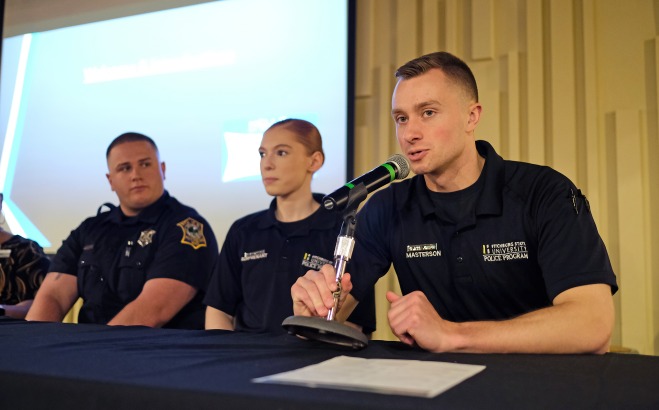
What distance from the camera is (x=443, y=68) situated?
1857 millimetres

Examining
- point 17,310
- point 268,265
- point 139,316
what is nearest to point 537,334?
point 268,265

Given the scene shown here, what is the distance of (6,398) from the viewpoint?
0.95m

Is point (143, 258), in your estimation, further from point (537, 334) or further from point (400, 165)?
point (537, 334)

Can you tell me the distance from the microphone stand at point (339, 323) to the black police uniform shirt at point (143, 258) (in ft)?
5.14

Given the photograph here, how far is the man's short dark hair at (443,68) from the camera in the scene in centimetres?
185

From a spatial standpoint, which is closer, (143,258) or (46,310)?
(143,258)

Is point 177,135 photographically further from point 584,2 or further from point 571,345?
point 571,345

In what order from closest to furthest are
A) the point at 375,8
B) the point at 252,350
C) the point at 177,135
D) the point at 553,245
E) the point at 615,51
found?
the point at 252,350 → the point at 553,245 → the point at 615,51 → the point at 375,8 → the point at 177,135

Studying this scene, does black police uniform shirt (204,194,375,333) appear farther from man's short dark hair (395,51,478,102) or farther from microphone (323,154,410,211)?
microphone (323,154,410,211)

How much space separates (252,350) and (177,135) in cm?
296

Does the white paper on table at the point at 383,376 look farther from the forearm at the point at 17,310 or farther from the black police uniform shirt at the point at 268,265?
the forearm at the point at 17,310

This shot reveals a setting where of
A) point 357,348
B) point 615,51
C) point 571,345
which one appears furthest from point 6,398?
point 615,51

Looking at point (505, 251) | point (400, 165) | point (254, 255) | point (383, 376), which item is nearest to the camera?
point (383, 376)

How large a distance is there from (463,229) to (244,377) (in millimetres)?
1003
